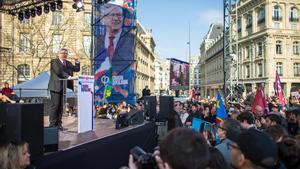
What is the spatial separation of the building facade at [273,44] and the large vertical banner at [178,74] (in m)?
42.8

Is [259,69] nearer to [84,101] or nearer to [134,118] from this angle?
[134,118]

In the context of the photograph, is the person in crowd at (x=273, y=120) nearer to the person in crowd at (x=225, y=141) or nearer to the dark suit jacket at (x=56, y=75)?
the person in crowd at (x=225, y=141)

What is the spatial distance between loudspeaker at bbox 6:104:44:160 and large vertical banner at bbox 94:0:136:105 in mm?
14949

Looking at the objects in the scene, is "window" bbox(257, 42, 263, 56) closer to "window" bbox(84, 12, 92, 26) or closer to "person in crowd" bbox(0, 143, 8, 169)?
"window" bbox(84, 12, 92, 26)

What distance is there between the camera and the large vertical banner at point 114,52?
757 inches

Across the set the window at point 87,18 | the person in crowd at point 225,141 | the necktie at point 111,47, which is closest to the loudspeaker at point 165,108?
the person in crowd at point 225,141

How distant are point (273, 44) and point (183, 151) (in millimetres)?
62157

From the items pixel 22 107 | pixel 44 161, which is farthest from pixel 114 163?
pixel 22 107

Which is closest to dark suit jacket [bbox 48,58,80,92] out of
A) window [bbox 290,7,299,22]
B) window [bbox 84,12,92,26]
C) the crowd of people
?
the crowd of people

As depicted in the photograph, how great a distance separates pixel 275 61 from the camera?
194ft

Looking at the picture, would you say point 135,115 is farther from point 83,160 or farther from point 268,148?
point 268,148

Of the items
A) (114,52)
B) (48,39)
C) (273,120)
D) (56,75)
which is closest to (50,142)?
(56,75)

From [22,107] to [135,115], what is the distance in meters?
5.66

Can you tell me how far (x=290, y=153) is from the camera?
3.43 m
